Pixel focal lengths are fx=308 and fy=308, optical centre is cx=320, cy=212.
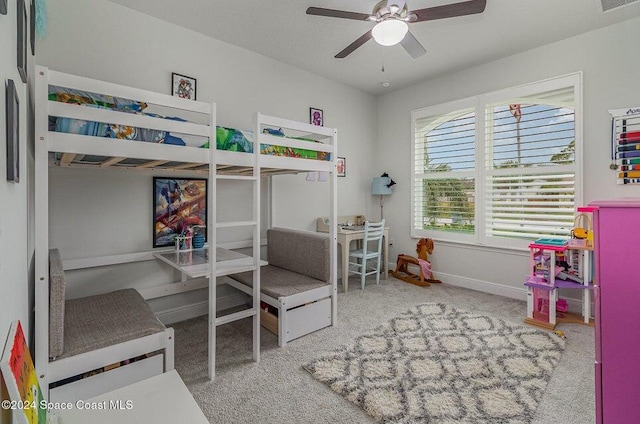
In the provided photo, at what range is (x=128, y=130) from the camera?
5.72ft

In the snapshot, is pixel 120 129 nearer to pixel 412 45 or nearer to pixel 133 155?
pixel 133 155

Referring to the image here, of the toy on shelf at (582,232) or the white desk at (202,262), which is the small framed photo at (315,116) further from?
the toy on shelf at (582,232)

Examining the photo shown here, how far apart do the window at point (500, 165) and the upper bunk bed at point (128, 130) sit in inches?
104

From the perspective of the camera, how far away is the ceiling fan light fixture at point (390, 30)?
2.21m

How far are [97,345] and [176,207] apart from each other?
1.56 metres

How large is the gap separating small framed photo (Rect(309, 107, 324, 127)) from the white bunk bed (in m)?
1.42

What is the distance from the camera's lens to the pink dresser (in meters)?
1.04

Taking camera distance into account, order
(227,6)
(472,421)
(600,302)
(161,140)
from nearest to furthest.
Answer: (600,302) → (472,421) → (161,140) → (227,6)

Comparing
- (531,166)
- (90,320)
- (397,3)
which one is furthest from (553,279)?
(90,320)

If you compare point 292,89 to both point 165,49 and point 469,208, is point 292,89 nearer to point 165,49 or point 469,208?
point 165,49

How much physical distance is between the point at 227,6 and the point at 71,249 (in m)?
2.40

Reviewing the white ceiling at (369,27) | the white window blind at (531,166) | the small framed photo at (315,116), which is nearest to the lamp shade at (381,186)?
the small framed photo at (315,116)

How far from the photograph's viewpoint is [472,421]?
1653 millimetres

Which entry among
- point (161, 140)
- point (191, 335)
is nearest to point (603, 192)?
point (161, 140)
